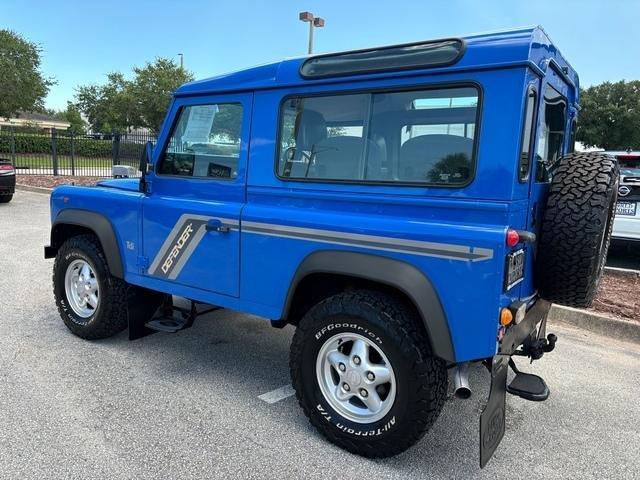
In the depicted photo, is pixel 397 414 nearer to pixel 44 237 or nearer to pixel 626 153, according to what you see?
pixel 626 153

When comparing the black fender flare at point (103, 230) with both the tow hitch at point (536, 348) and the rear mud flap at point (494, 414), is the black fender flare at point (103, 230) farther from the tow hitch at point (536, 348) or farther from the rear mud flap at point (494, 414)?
the tow hitch at point (536, 348)

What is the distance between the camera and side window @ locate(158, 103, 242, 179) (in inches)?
135

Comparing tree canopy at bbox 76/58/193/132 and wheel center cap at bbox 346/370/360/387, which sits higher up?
tree canopy at bbox 76/58/193/132

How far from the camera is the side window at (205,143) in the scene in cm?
343

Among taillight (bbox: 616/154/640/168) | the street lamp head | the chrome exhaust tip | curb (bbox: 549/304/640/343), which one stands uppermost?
the street lamp head

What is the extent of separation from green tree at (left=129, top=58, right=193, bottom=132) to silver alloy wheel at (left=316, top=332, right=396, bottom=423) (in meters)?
41.5

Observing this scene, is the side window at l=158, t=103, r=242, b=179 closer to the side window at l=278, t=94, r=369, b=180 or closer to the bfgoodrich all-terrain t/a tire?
the side window at l=278, t=94, r=369, b=180

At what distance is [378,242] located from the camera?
2.71 m

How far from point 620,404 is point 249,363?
2.71 meters

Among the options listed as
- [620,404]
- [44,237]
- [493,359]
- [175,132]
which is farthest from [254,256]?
[44,237]

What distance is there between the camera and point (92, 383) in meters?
3.59

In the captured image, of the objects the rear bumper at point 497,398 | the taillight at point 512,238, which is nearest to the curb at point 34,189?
the rear bumper at point 497,398

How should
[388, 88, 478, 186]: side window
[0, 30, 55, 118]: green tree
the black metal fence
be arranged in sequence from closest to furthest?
[388, 88, 478, 186]: side window → the black metal fence → [0, 30, 55, 118]: green tree

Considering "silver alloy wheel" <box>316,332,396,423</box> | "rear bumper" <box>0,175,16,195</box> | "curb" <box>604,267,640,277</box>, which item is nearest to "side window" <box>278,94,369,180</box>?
"silver alloy wheel" <box>316,332,396,423</box>
